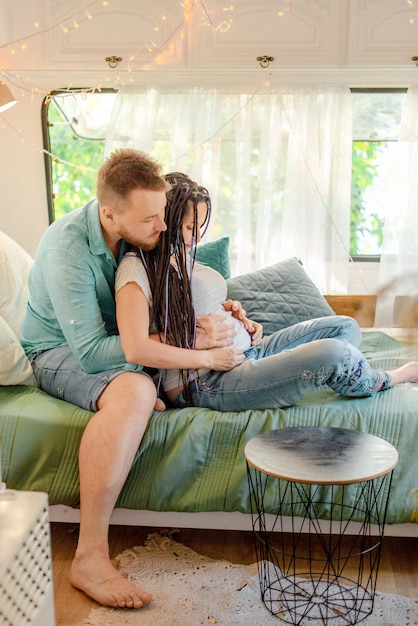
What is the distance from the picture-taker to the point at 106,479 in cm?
202

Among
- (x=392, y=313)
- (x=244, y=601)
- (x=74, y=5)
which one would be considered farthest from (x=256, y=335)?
(x=74, y=5)

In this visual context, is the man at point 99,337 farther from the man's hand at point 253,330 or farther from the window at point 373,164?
the window at point 373,164

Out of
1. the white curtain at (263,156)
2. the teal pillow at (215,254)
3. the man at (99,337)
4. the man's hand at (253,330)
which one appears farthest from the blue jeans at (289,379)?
the white curtain at (263,156)

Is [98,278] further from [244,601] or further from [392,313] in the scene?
[392,313]

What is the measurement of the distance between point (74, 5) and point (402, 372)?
7.43 ft

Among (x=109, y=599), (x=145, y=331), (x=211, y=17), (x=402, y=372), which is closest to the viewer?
(x=109, y=599)

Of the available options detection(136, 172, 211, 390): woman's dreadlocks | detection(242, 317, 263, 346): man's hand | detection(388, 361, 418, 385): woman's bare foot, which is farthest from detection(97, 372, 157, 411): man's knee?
detection(388, 361, 418, 385): woman's bare foot

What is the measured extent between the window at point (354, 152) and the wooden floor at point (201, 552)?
192 cm

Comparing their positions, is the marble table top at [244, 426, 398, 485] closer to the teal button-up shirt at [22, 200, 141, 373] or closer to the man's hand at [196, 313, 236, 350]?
the man's hand at [196, 313, 236, 350]

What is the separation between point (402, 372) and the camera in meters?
2.43

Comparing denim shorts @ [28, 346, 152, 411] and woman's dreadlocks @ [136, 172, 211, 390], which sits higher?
woman's dreadlocks @ [136, 172, 211, 390]

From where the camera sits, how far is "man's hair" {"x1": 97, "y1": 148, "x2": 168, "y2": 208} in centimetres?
214

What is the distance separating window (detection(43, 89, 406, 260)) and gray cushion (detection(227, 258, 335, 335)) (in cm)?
90

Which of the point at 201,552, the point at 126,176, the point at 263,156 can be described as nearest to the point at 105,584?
the point at 201,552
